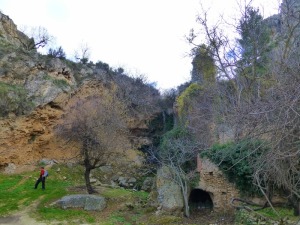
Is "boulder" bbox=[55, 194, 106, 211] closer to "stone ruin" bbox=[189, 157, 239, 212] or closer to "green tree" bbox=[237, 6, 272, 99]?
"stone ruin" bbox=[189, 157, 239, 212]

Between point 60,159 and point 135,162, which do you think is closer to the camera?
point 60,159

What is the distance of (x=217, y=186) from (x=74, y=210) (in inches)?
288

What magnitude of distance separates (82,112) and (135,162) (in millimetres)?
11209

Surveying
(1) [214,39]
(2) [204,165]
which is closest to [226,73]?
(1) [214,39]

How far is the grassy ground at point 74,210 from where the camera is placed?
46.3ft

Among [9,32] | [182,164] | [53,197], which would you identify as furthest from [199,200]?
[9,32]

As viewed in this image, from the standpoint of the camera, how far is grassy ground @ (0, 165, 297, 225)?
1411cm

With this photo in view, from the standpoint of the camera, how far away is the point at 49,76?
2764 centimetres

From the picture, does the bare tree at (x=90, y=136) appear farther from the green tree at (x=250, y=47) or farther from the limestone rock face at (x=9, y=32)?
the limestone rock face at (x=9, y=32)

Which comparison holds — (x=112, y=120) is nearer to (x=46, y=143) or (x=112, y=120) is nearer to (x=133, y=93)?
(x=46, y=143)

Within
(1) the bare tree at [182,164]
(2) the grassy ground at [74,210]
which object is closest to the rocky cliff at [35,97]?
(2) the grassy ground at [74,210]

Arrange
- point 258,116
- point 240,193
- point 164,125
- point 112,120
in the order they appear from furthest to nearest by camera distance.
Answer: point 164,125, point 112,120, point 240,193, point 258,116

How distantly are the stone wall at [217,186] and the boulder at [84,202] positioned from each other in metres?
5.32

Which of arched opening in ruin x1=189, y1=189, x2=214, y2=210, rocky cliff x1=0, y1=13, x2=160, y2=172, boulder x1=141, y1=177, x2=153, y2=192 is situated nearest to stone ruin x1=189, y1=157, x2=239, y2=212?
arched opening in ruin x1=189, y1=189, x2=214, y2=210
